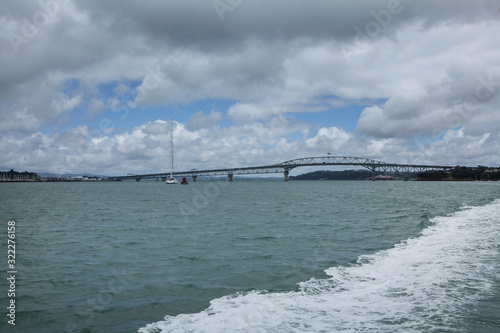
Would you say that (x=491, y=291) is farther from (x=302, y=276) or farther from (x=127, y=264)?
Result: (x=127, y=264)

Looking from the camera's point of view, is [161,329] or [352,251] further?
[352,251]

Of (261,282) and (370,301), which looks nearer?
(370,301)

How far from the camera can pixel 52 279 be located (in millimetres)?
12859

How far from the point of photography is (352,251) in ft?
55.2

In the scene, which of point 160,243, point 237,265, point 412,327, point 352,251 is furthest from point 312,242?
point 412,327

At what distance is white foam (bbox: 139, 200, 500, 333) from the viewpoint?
8133 millimetres

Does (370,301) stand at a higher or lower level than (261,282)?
higher

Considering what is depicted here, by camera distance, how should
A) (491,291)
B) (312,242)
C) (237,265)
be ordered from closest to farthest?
1. (491,291)
2. (237,265)
3. (312,242)

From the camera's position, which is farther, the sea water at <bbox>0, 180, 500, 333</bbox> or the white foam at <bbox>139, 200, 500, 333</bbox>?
the sea water at <bbox>0, 180, 500, 333</bbox>

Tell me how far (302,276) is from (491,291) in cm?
561

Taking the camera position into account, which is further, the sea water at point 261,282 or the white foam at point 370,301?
the sea water at point 261,282

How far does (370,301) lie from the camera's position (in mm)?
9594

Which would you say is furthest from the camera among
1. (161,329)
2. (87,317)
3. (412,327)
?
(87,317)

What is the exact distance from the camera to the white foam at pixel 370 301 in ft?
26.7
